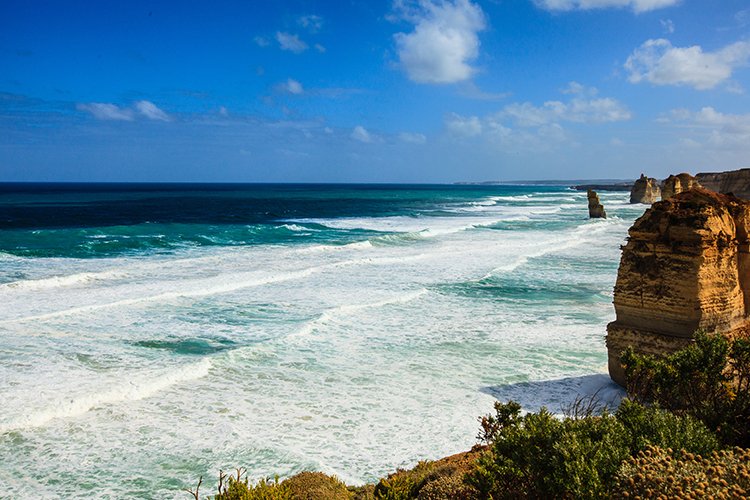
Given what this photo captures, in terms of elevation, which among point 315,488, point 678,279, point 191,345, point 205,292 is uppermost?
point 678,279

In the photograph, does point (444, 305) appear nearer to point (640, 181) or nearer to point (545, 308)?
point (545, 308)

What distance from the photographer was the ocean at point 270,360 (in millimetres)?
8875

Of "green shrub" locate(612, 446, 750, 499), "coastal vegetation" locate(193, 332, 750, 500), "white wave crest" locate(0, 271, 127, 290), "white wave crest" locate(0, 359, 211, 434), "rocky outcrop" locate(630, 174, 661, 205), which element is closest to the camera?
"green shrub" locate(612, 446, 750, 499)

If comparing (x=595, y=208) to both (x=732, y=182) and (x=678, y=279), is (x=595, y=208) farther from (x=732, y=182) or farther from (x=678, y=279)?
(x=678, y=279)

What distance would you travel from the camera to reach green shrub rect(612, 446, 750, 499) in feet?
15.7

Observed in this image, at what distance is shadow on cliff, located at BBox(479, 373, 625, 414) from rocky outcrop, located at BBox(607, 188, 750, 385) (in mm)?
429

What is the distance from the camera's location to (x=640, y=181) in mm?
83875

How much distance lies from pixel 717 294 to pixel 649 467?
20.8 ft

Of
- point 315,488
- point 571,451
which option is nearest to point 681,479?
point 571,451

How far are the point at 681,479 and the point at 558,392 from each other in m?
6.40

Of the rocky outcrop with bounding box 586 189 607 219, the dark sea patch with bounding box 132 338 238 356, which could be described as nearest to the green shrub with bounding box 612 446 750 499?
the dark sea patch with bounding box 132 338 238 356

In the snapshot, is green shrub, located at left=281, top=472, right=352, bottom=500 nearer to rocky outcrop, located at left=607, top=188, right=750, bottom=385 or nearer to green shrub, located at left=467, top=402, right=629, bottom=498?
green shrub, located at left=467, top=402, right=629, bottom=498

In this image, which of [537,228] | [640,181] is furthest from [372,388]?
[640,181]

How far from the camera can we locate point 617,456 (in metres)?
5.64
